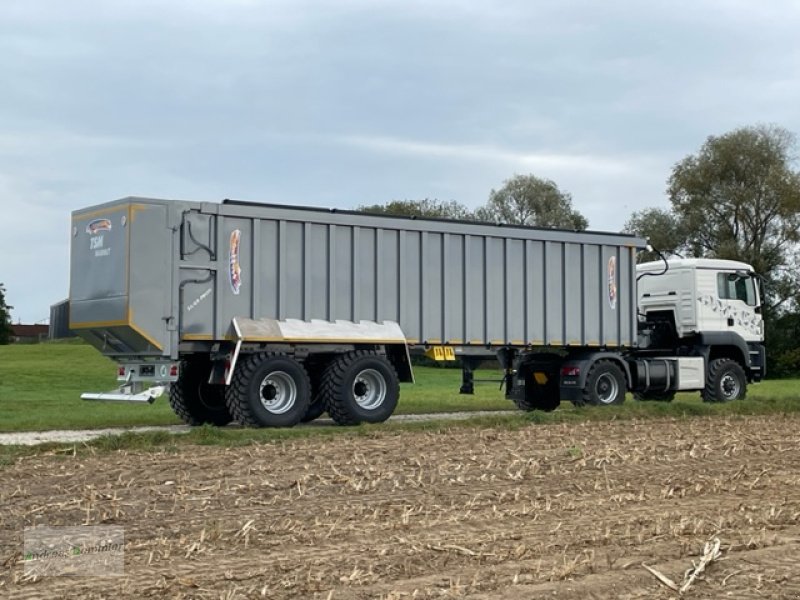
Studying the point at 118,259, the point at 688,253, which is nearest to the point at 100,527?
the point at 118,259

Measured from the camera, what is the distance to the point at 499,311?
21953mm

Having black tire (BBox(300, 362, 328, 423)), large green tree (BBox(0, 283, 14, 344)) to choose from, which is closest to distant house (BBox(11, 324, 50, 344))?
large green tree (BBox(0, 283, 14, 344))

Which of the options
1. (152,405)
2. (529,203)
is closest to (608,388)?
(152,405)

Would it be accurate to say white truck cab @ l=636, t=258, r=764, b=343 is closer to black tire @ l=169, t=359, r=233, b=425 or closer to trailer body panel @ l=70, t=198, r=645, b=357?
trailer body panel @ l=70, t=198, r=645, b=357

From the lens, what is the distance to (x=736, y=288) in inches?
1001

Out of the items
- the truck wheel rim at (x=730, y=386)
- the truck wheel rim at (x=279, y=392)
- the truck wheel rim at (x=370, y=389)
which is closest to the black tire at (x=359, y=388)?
the truck wheel rim at (x=370, y=389)

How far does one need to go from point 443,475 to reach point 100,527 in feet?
13.6

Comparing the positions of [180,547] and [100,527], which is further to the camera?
[100,527]

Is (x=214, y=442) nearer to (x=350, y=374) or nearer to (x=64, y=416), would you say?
(x=350, y=374)

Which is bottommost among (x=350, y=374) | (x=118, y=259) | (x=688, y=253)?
(x=350, y=374)

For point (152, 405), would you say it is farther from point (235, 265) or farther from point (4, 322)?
point (4, 322)

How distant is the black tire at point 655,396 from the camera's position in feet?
83.9

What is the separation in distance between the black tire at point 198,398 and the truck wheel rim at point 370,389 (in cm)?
253

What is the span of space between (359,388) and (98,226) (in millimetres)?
5210
